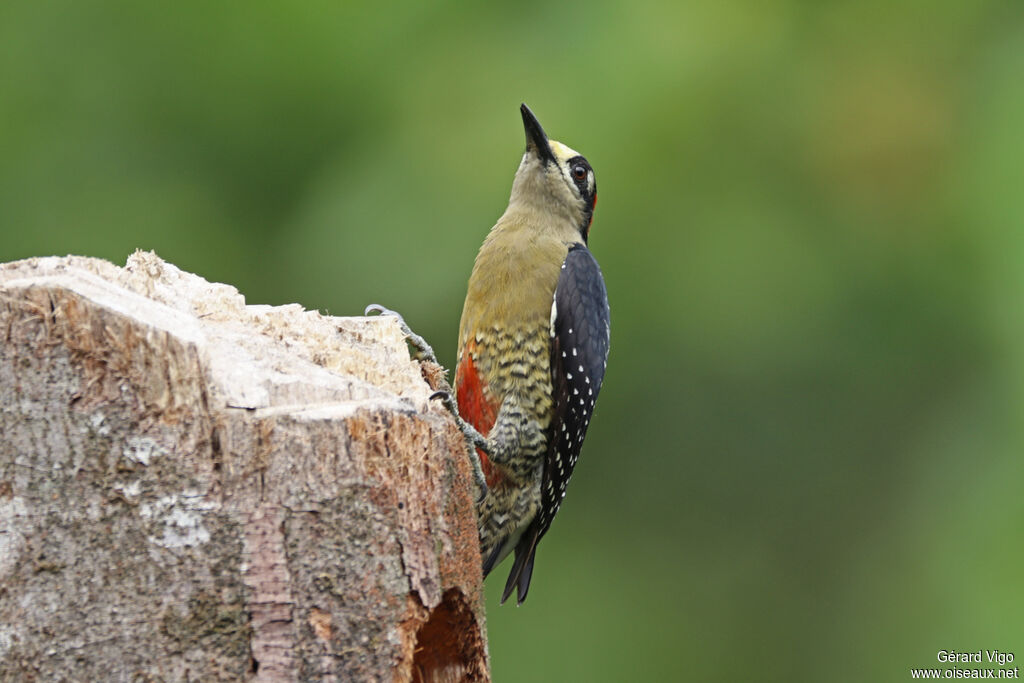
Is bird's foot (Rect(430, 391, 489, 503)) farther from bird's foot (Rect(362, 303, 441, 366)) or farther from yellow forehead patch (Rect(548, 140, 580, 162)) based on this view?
yellow forehead patch (Rect(548, 140, 580, 162))

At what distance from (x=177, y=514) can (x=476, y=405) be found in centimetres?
201

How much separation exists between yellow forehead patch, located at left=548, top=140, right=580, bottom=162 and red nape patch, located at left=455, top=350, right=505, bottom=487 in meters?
0.91

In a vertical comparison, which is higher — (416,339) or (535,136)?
(535,136)

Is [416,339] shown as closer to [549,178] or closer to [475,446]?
[475,446]

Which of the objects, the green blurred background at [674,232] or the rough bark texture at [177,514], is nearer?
the rough bark texture at [177,514]

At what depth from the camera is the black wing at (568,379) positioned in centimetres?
373

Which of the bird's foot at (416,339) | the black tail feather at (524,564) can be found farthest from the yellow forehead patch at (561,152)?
the black tail feather at (524,564)

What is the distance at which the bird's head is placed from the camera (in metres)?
4.20

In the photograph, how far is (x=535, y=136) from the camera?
13.7 ft

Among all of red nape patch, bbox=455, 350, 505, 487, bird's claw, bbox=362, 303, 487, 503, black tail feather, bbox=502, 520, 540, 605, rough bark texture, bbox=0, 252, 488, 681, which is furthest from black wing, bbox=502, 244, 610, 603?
rough bark texture, bbox=0, 252, 488, 681

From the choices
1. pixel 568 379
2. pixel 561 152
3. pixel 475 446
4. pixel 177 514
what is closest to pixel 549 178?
pixel 561 152

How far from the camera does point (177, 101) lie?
15.9 feet

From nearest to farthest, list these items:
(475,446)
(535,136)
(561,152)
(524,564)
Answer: (475,446)
(524,564)
(535,136)
(561,152)

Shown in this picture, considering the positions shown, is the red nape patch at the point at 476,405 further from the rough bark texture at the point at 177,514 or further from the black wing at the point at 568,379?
the rough bark texture at the point at 177,514
